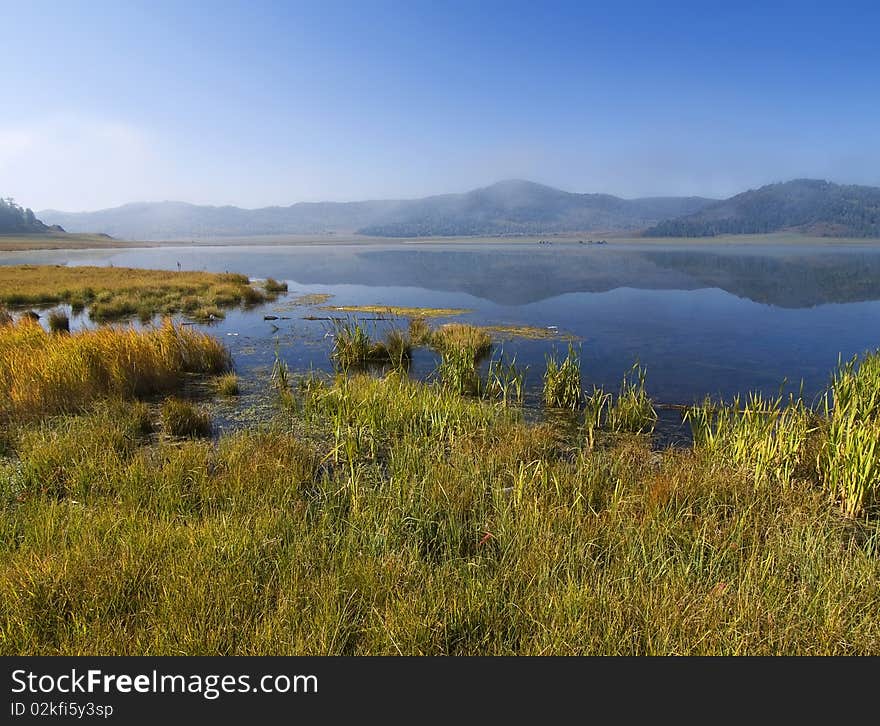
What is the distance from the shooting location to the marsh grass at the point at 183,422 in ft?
31.5

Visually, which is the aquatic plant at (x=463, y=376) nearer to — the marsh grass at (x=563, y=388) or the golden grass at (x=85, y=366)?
the marsh grass at (x=563, y=388)

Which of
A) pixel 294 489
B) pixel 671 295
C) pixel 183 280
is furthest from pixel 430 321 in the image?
pixel 183 280

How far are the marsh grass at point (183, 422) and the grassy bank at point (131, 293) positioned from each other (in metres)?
19.2

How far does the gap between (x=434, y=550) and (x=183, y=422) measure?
700 centimetres

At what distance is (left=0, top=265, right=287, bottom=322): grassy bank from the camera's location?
29.0 metres

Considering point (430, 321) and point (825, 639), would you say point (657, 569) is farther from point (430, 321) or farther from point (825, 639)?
point (430, 321)

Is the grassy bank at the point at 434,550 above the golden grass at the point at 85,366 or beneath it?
beneath

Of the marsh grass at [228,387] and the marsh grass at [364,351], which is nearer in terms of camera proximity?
the marsh grass at [228,387]

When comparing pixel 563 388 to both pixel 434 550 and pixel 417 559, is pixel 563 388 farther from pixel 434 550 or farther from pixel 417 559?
pixel 417 559

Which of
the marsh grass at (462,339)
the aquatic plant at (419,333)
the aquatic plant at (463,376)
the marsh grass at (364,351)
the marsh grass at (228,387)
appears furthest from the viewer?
the aquatic plant at (419,333)

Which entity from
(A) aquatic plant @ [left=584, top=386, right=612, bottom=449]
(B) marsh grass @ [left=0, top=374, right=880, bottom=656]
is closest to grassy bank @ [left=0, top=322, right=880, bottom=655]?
(B) marsh grass @ [left=0, top=374, right=880, bottom=656]

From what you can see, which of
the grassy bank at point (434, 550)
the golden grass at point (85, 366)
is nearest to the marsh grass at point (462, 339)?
the golden grass at point (85, 366)

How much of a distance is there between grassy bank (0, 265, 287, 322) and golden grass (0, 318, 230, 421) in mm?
13167

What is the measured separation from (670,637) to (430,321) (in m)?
23.6
